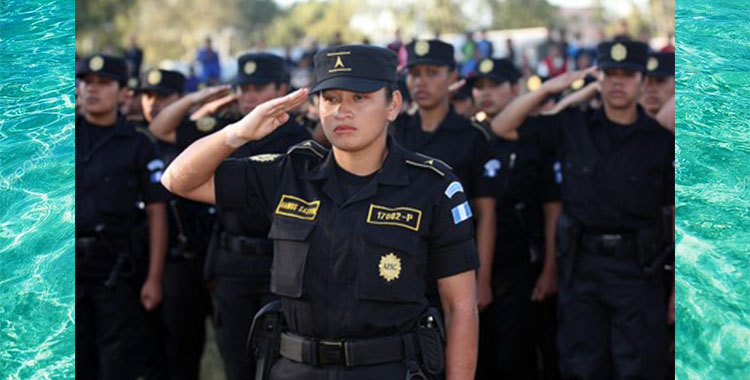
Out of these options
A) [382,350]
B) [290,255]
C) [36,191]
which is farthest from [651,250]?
[36,191]

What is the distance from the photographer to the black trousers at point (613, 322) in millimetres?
5988

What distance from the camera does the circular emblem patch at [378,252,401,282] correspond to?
3.73 metres

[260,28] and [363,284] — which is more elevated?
[260,28]

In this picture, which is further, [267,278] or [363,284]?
[267,278]

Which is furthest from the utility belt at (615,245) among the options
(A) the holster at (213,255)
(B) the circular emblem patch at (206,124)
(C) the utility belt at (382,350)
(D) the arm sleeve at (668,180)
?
(C) the utility belt at (382,350)

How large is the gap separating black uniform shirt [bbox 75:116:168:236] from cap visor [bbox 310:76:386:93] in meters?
3.02

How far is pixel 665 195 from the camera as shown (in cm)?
611

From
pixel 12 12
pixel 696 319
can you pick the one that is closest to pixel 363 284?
pixel 696 319

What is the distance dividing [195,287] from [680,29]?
4.77m

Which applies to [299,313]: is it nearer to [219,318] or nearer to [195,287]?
[219,318]

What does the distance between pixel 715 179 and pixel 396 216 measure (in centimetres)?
102

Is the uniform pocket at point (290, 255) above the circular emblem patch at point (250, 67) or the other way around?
the other way around

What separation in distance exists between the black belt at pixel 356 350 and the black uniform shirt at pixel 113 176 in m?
2.97

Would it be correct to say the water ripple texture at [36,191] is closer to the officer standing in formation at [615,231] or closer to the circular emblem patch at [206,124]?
the circular emblem patch at [206,124]
